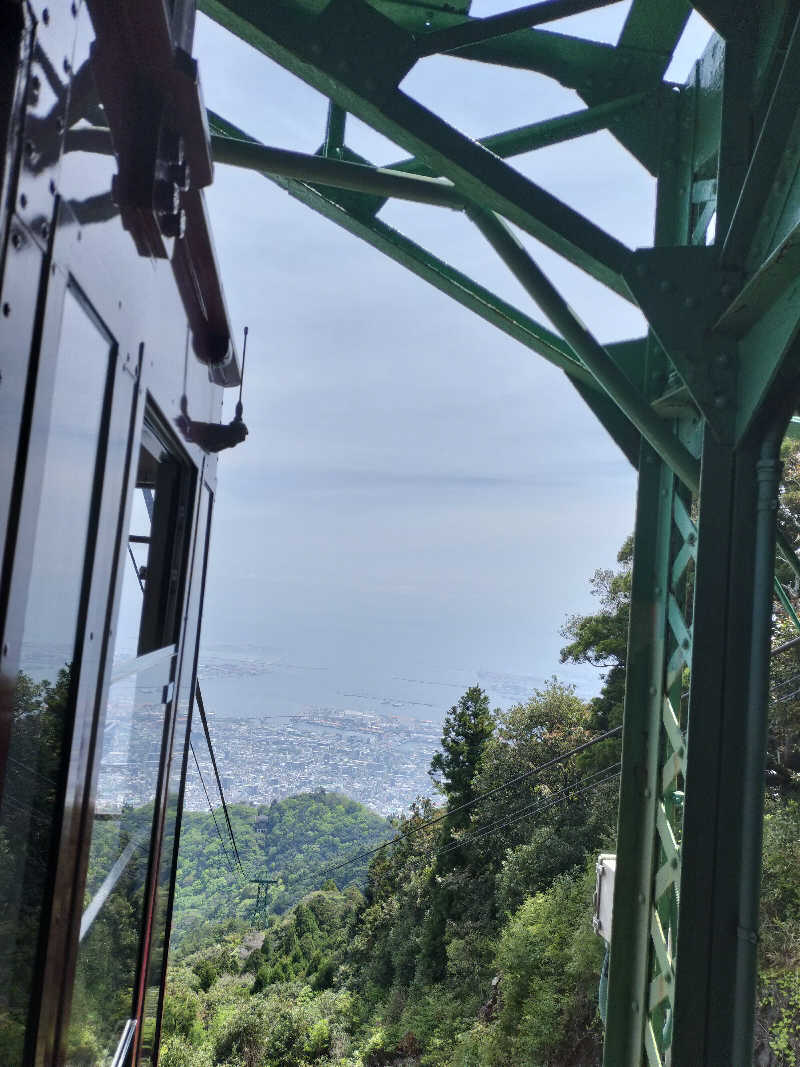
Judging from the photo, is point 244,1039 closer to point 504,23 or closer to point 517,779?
point 517,779

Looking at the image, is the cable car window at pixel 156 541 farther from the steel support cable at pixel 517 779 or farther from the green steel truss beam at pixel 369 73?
the steel support cable at pixel 517 779

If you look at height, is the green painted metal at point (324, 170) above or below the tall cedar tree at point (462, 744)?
above

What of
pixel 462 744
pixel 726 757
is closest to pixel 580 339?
pixel 726 757

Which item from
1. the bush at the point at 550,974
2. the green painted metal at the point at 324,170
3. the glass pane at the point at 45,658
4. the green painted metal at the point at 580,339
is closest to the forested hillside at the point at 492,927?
the bush at the point at 550,974

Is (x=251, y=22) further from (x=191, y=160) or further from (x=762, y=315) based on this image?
(x=762, y=315)

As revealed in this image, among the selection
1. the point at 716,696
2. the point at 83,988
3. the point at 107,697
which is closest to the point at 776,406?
the point at 716,696

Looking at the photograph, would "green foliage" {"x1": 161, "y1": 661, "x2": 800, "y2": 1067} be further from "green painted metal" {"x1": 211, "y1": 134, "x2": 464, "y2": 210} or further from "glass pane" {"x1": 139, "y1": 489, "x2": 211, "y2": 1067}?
"green painted metal" {"x1": 211, "y1": 134, "x2": 464, "y2": 210}

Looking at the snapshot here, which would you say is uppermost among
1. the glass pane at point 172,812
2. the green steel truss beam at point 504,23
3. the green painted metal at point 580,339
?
the green steel truss beam at point 504,23
